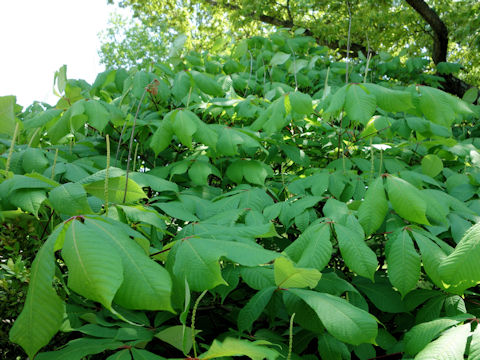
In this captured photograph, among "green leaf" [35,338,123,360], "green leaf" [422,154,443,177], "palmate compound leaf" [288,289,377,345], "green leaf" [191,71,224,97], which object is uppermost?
"green leaf" [191,71,224,97]

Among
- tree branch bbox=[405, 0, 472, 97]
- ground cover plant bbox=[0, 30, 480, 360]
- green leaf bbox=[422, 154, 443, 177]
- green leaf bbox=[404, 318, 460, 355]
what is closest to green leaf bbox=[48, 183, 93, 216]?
ground cover plant bbox=[0, 30, 480, 360]

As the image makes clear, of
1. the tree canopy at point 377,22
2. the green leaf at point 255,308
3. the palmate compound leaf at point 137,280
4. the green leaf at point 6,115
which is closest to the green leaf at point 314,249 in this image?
the green leaf at point 255,308

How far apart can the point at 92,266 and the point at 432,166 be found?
6.22 ft

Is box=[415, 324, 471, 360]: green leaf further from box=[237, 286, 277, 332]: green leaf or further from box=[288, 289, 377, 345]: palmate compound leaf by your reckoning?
box=[237, 286, 277, 332]: green leaf

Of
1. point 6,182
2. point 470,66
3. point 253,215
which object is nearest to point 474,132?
point 253,215

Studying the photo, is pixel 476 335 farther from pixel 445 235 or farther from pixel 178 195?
pixel 178 195

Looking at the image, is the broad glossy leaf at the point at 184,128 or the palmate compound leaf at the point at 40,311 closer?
the palmate compound leaf at the point at 40,311

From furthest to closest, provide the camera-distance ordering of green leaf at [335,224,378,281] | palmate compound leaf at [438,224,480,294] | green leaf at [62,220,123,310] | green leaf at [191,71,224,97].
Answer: green leaf at [191,71,224,97] → green leaf at [335,224,378,281] → palmate compound leaf at [438,224,480,294] → green leaf at [62,220,123,310]

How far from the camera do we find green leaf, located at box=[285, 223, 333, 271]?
4.17ft

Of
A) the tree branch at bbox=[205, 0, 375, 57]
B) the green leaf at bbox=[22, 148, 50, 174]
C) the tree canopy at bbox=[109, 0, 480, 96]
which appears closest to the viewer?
the green leaf at bbox=[22, 148, 50, 174]

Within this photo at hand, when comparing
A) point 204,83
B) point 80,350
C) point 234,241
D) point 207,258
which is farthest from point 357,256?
point 204,83

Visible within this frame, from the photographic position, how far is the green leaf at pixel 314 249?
1271mm

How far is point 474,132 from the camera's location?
3625 millimetres

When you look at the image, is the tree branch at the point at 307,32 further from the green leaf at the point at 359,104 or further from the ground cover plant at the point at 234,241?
the green leaf at the point at 359,104
